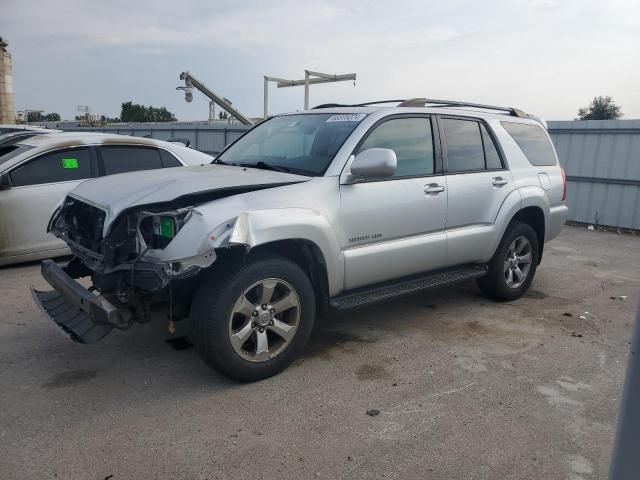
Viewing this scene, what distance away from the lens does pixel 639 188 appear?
995cm

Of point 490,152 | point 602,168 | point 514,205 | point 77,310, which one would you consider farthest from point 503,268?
point 602,168

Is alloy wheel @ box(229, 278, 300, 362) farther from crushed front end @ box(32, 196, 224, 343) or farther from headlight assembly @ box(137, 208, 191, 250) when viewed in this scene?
headlight assembly @ box(137, 208, 191, 250)

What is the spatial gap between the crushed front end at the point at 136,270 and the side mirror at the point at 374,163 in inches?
42.6

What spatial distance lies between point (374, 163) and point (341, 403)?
1606mm

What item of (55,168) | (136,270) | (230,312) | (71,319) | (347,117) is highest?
(347,117)

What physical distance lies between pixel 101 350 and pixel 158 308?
0.91 meters

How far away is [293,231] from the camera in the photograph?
3465 millimetres

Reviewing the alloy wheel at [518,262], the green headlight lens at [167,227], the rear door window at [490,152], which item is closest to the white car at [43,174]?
the green headlight lens at [167,227]

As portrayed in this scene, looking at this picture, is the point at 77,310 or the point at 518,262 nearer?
the point at 77,310

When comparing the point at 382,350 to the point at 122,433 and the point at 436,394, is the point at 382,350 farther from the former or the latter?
the point at 122,433

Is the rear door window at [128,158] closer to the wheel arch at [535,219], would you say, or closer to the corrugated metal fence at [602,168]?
the wheel arch at [535,219]

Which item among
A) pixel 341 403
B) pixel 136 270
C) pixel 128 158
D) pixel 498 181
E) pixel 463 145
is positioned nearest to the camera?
pixel 136 270

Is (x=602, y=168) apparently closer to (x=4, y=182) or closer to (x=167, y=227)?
(x=167, y=227)

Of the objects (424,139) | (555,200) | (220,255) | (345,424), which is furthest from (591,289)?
(220,255)
